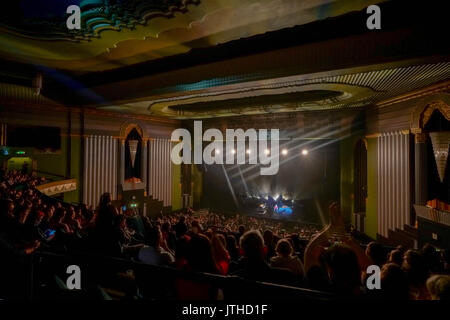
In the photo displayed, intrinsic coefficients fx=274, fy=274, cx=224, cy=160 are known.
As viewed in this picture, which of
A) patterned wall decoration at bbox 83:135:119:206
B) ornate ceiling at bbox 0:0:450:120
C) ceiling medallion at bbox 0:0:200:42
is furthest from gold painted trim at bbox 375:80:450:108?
patterned wall decoration at bbox 83:135:119:206

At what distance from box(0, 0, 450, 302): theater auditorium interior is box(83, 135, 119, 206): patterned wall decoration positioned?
0.06 m

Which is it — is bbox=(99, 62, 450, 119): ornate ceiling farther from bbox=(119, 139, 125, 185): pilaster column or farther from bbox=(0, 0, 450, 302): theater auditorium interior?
bbox=(119, 139, 125, 185): pilaster column

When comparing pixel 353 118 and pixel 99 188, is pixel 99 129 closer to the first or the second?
pixel 99 188

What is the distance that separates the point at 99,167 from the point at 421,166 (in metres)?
12.5

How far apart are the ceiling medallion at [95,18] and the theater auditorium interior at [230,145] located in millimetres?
41

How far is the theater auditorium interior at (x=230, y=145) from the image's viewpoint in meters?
2.84

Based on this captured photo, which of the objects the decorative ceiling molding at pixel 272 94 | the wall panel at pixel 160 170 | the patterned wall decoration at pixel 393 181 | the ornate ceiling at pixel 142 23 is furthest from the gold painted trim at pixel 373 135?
the wall panel at pixel 160 170

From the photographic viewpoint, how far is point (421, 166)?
8.11 m

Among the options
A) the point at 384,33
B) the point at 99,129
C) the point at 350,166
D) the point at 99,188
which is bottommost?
the point at 99,188

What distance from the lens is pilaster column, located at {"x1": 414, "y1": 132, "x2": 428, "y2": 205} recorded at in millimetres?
8047

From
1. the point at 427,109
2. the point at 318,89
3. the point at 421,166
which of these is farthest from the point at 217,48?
the point at 421,166

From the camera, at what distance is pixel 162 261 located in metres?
3.24
